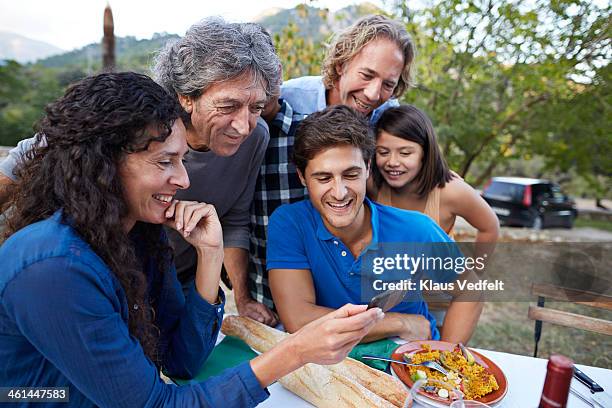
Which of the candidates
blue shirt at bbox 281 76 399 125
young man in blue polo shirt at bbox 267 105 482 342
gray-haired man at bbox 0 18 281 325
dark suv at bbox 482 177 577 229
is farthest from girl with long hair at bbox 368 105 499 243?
dark suv at bbox 482 177 577 229

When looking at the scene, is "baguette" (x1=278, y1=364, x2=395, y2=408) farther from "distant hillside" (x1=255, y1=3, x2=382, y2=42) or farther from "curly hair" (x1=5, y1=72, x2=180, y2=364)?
"distant hillside" (x1=255, y1=3, x2=382, y2=42)

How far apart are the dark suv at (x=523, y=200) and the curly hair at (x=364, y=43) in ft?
34.9

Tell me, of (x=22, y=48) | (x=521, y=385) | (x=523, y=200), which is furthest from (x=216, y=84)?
(x=22, y=48)

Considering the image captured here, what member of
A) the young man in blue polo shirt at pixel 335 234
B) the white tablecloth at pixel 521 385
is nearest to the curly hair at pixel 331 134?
the young man in blue polo shirt at pixel 335 234

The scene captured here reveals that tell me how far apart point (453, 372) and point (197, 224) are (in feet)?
3.61

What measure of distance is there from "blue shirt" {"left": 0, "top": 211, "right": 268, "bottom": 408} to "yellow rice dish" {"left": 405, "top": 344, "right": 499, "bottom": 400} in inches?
27.7

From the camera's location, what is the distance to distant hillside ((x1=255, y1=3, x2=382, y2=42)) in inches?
246

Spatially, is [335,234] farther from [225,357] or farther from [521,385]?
[521,385]

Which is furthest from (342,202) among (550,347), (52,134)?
(550,347)

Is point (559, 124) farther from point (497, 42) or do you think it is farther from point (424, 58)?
point (424, 58)

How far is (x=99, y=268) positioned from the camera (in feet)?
3.93

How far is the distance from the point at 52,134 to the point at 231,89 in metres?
0.76

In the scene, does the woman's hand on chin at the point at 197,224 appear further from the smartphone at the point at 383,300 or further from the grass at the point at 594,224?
the grass at the point at 594,224

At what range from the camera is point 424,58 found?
21.7 feet
